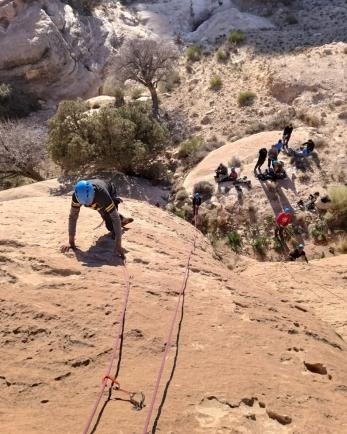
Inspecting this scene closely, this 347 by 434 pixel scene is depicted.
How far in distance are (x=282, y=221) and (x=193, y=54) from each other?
18677mm

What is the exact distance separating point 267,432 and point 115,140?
13793 mm

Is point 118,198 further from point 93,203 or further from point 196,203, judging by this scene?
point 196,203

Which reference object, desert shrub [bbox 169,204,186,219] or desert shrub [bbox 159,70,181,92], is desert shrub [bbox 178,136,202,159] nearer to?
desert shrub [bbox 169,204,186,219]

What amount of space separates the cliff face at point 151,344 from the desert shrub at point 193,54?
22925 mm

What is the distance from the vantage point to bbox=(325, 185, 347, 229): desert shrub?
12.1m

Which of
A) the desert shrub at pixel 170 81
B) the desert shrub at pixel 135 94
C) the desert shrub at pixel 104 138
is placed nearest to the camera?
the desert shrub at pixel 104 138

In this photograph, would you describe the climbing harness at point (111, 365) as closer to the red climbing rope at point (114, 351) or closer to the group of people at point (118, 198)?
the red climbing rope at point (114, 351)

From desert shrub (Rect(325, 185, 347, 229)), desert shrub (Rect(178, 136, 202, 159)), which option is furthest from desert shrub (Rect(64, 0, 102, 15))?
desert shrub (Rect(325, 185, 347, 229))

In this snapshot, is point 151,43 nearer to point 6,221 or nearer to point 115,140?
point 115,140

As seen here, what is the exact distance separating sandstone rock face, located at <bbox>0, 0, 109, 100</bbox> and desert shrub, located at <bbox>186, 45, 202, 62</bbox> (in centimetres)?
622

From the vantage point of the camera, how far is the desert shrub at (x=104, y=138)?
16.1 metres

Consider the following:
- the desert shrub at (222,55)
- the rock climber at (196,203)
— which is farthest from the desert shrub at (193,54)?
the rock climber at (196,203)

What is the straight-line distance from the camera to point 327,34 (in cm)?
2572

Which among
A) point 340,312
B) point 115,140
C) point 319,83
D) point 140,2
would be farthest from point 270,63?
point 340,312
